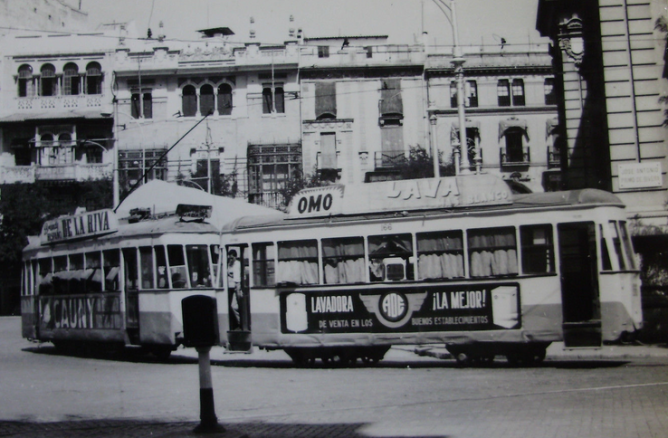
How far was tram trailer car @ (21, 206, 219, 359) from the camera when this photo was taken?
1664cm

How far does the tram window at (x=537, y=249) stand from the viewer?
1348cm

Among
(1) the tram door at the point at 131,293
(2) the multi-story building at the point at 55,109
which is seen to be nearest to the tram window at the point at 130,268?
(1) the tram door at the point at 131,293

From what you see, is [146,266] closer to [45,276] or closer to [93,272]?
[93,272]

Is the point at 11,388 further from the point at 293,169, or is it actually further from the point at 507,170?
the point at 507,170

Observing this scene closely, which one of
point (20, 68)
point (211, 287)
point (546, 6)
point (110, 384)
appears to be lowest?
point (110, 384)

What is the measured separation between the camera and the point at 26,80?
4381 centimetres

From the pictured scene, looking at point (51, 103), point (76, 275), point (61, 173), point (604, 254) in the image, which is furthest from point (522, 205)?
point (51, 103)

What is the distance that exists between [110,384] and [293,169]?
95.2 ft

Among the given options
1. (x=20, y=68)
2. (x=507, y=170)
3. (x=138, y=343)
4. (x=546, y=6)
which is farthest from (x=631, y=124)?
(x=20, y=68)

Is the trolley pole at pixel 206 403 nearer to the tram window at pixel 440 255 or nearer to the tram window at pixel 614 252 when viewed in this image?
the tram window at pixel 440 255

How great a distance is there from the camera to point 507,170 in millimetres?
42312

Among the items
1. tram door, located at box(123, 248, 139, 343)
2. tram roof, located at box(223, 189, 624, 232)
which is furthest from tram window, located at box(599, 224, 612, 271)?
tram door, located at box(123, 248, 139, 343)

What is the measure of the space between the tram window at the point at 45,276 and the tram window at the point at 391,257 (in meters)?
9.89

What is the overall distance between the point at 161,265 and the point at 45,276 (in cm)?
546
